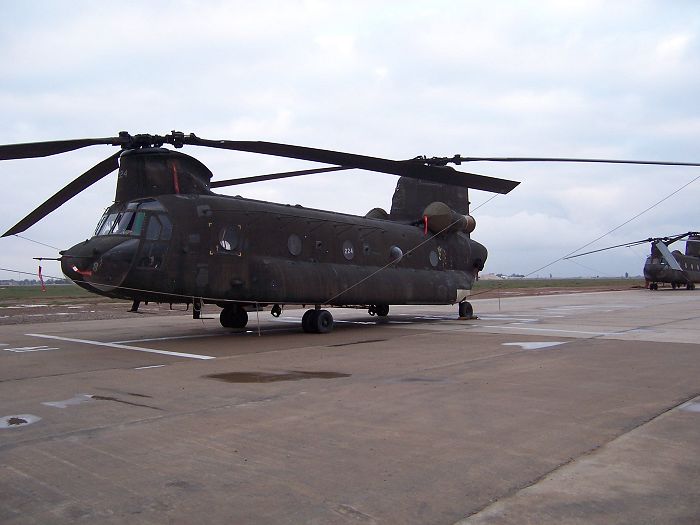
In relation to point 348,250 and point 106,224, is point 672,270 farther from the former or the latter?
point 106,224

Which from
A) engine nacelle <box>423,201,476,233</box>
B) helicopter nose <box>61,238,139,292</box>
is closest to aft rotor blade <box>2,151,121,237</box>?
helicopter nose <box>61,238,139,292</box>

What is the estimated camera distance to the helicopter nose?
496 inches

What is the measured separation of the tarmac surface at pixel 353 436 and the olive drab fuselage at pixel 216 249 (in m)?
1.86

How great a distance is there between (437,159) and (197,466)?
47.5ft

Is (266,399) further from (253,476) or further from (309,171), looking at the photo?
(309,171)

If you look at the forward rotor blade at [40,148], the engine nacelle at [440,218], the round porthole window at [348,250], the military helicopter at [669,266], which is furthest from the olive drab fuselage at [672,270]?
the forward rotor blade at [40,148]

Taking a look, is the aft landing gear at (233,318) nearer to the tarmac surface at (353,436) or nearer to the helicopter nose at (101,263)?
the helicopter nose at (101,263)

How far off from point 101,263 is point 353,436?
860cm

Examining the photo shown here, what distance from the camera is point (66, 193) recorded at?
1405 cm

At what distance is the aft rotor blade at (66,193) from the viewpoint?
13.9m

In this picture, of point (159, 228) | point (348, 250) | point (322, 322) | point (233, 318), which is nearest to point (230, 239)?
point (159, 228)

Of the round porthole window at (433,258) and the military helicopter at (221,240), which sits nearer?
the military helicopter at (221,240)

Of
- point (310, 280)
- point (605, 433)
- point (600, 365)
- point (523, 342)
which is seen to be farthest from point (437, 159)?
point (605, 433)

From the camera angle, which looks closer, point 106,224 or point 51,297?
point 106,224
